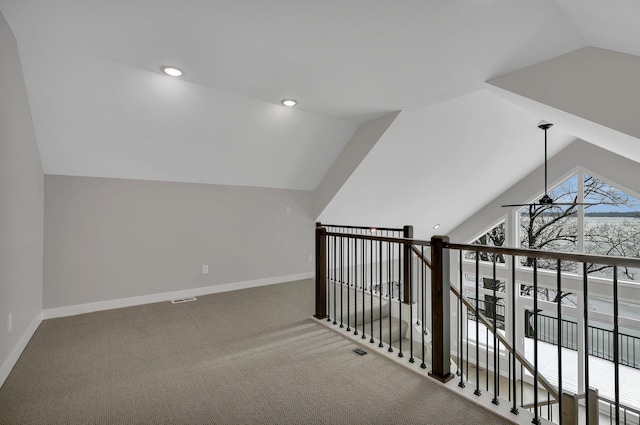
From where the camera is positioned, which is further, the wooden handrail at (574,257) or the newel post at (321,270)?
the newel post at (321,270)

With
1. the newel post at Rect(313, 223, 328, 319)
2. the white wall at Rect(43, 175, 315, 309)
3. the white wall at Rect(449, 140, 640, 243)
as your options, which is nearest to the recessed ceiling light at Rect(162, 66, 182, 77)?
the white wall at Rect(43, 175, 315, 309)

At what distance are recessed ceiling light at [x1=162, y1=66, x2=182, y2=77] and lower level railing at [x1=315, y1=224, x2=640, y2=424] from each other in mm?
2028

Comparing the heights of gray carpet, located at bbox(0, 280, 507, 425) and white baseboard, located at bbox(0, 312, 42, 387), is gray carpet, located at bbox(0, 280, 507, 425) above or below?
below

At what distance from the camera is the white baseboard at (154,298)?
11.2 feet

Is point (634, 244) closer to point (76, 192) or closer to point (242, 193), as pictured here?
point (242, 193)

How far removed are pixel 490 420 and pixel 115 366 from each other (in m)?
2.61

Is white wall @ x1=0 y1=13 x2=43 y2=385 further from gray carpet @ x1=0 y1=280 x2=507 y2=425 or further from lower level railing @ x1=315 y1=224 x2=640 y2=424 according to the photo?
lower level railing @ x1=315 y1=224 x2=640 y2=424

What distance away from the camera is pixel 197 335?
2947mm

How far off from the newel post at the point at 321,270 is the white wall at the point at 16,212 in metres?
2.48

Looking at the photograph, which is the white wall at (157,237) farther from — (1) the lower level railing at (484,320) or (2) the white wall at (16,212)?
(1) the lower level railing at (484,320)

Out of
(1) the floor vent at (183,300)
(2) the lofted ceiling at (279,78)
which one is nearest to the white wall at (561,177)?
(2) the lofted ceiling at (279,78)

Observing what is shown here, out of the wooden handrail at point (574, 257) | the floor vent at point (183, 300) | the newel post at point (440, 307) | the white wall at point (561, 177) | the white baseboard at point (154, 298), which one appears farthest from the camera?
the white wall at point (561, 177)

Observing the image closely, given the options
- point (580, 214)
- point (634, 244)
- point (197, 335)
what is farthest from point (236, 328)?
point (634, 244)

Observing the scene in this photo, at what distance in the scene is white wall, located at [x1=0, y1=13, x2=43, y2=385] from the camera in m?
2.12
